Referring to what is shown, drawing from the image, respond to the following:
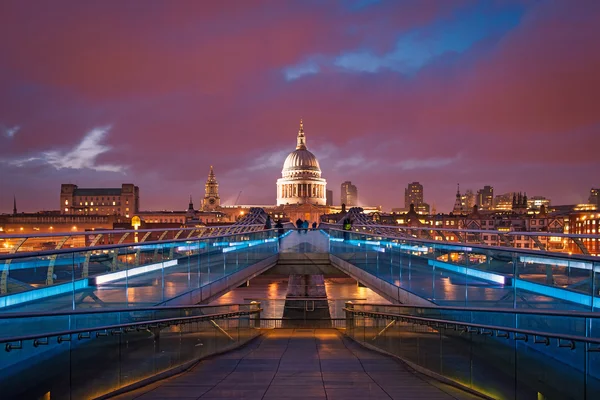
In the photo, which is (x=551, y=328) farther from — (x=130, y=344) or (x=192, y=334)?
(x=192, y=334)

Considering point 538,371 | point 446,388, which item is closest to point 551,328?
point 538,371

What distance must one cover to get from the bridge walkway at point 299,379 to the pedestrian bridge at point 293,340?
55 millimetres

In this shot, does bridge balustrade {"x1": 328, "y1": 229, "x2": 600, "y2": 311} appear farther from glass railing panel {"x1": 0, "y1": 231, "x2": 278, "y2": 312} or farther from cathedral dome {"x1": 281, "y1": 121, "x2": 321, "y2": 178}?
cathedral dome {"x1": 281, "y1": 121, "x2": 321, "y2": 178}

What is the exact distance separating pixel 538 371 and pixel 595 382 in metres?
0.78

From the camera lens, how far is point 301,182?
577 feet

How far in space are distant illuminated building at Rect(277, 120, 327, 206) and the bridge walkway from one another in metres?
161

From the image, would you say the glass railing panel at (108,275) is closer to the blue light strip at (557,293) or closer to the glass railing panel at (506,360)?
the glass railing panel at (506,360)

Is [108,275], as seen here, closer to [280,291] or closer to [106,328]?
[106,328]

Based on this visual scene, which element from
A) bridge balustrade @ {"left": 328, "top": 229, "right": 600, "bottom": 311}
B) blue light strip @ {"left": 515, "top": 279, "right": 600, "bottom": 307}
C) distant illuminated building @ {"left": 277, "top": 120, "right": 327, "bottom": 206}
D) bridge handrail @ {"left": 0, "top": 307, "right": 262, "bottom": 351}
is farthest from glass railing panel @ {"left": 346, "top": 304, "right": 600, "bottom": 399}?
distant illuminated building @ {"left": 277, "top": 120, "right": 327, "bottom": 206}

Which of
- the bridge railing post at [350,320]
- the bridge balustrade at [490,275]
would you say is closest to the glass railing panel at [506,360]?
the bridge balustrade at [490,275]

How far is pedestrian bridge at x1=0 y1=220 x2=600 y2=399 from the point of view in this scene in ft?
19.3

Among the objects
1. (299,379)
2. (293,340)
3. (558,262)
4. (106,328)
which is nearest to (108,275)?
(106,328)

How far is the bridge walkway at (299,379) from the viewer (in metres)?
6.70

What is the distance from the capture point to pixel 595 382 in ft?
17.4
